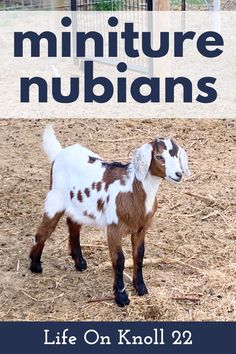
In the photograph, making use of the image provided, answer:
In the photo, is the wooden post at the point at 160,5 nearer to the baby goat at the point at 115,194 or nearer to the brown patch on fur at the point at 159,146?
the baby goat at the point at 115,194

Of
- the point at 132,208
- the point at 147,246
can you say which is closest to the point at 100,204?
the point at 132,208

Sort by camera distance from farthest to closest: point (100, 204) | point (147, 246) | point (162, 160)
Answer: point (147, 246), point (100, 204), point (162, 160)

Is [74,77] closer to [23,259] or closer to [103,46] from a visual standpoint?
[103,46]

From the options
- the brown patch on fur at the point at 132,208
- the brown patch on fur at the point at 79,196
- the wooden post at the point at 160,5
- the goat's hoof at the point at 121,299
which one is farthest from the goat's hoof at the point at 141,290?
the wooden post at the point at 160,5

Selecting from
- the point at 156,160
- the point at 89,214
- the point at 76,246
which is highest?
the point at 156,160

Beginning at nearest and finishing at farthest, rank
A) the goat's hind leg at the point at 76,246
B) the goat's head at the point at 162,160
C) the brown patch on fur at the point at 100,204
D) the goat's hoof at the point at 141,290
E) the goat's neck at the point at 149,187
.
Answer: the goat's head at the point at 162,160, the goat's neck at the point at 149,187, the brown patch on fur at the point at 100,204, the goat's hoof at the point at 141,290, the goat's hind leg at the point at 76,246

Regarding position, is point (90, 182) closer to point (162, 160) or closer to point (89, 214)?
point (89, 214)

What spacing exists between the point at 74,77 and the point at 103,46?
0.79m

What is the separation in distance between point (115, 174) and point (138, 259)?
17.3 inches

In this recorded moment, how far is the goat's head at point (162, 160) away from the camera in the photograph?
357 centimetres

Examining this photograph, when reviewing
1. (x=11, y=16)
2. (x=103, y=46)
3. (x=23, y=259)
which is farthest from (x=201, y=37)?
(x=23, y=259)

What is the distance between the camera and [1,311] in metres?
3.82

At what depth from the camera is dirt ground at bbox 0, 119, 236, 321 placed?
385 centimetres

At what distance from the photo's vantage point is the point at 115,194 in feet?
12.3
